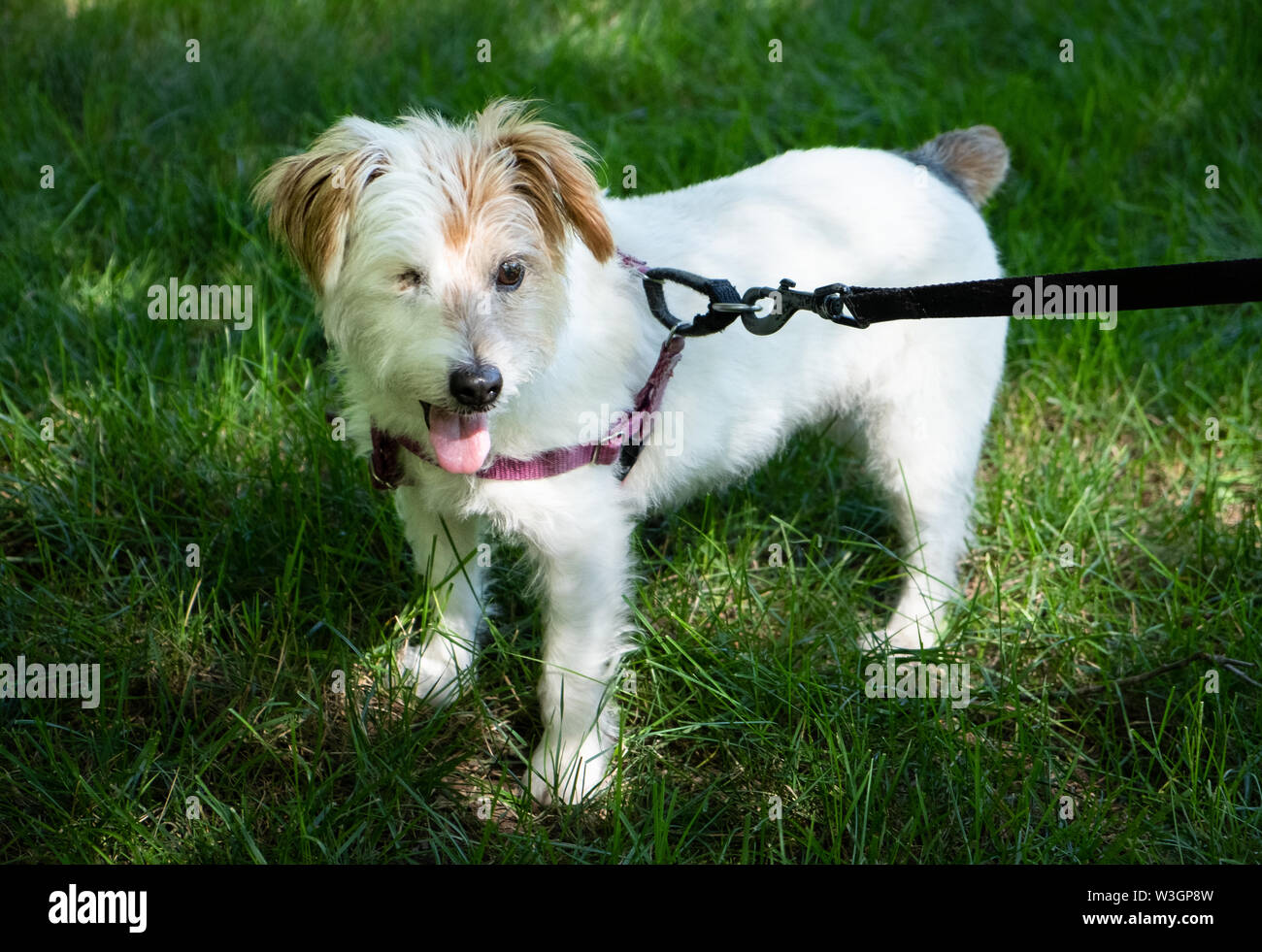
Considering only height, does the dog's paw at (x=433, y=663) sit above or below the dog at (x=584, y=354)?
below

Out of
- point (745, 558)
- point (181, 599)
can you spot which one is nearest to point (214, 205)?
point (181, 599)

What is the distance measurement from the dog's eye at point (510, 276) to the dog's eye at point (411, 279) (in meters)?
0.19

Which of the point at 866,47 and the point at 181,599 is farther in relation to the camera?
the point at 866,47

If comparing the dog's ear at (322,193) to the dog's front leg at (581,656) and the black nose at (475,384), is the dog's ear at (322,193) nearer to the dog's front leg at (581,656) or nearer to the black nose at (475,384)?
the black nose at (475,384)

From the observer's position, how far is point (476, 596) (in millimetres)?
3414

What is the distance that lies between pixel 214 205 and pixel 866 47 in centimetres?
382

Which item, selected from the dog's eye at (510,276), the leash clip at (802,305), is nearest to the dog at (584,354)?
the dog's eye at (510,276)

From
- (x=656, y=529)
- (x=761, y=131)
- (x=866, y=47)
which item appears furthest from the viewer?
(x=866, y=47)

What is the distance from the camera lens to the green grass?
2984mm

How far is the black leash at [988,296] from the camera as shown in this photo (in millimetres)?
2078

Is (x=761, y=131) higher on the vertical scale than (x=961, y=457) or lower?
higher

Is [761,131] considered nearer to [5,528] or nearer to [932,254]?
[932,254]

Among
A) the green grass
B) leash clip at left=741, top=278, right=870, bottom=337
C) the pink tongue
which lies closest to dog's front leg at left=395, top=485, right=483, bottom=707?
the green grass

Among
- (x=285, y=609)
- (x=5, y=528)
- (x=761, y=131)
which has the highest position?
(x=761, y=131)
